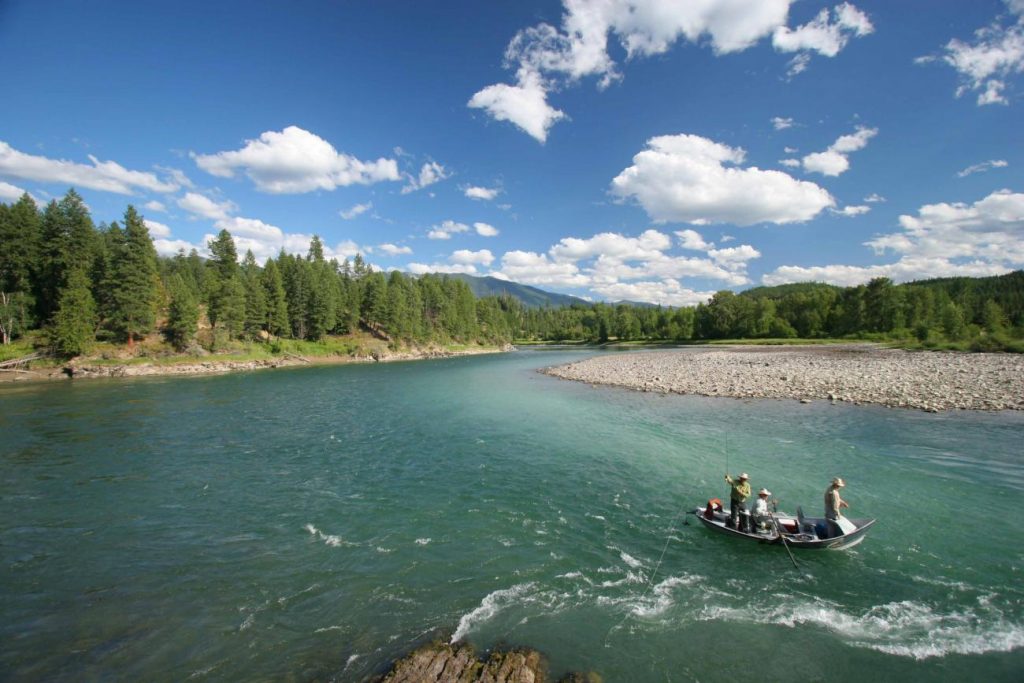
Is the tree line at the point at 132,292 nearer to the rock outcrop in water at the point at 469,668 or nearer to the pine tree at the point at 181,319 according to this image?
the pine tree at the point at 181,319

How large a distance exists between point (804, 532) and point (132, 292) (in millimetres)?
85822

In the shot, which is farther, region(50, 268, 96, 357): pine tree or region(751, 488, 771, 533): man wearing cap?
region(50, 268, 96, 357): pine tree

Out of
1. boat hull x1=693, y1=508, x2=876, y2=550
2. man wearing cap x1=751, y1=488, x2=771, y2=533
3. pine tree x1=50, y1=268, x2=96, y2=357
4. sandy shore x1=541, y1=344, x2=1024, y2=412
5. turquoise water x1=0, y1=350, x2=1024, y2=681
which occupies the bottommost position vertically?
turquoise water x1=0, y1=350, x2=1024, y2=681

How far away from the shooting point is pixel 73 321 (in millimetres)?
57625

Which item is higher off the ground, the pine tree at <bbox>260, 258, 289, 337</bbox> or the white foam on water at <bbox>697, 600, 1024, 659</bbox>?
the pine tree at <bbox>260, 258, 289, 337</bbox>

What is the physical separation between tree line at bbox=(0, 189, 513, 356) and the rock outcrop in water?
76.7 meters

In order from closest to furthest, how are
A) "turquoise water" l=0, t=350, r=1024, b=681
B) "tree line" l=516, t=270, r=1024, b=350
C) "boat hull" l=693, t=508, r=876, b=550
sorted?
1. "turquoise water" l=0, t=350, r=1024, b=681
2. "boat hull" l=693, t=508, r=876, b=550
3. "tree line" l=516, t=270, r=1024, b=350

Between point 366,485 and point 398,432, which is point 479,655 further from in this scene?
point 398,432

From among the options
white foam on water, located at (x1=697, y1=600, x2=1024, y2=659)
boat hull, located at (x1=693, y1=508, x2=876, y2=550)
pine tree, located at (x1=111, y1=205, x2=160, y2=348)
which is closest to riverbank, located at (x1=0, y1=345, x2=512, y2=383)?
pine tree, located at (x1=111, y1=205, x2=160, y2=348)

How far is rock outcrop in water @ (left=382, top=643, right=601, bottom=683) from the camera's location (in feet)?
26.1

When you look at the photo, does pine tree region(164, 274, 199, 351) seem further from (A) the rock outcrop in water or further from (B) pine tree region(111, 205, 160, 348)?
(A) the rock outcrop in water

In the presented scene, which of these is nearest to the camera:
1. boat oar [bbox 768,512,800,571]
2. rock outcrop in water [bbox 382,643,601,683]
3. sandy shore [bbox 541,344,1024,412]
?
rock outcrop in water [bbox 382,643,601,683]

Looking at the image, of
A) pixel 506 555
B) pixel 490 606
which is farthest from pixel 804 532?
pixel 490 606

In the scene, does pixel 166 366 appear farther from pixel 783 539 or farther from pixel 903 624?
pixel 903 624
